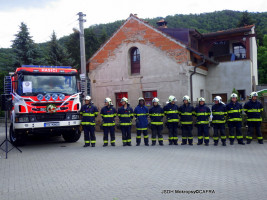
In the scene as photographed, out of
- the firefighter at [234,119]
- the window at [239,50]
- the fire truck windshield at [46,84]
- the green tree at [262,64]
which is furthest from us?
the green tree at [262,64]

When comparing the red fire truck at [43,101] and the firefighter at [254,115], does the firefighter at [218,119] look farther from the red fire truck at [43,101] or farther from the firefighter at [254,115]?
the red fire truck at [43,101]

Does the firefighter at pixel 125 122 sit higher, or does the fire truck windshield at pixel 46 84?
the fire truck windshield at pixel 46 84

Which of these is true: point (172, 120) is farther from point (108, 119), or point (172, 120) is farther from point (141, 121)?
point (108, 119)

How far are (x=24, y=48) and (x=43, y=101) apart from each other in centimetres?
2499

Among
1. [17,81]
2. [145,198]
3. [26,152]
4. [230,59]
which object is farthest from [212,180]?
[230,59]

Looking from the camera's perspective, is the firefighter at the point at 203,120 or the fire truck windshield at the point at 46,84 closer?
the fire truck windshield at the point at 46,84

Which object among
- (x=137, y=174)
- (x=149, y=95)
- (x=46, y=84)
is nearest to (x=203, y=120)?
(x=137, y=174)

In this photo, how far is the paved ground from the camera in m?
5.23

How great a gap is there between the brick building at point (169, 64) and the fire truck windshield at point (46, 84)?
899cm

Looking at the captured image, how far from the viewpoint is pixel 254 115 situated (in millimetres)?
10680

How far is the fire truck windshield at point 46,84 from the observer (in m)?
10.4

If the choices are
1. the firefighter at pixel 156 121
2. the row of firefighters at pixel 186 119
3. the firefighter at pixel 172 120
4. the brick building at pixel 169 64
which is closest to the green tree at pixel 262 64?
the brick building at pixel 169 64

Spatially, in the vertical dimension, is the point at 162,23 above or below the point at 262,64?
above

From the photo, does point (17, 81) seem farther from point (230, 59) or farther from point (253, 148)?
point (230, 59)
